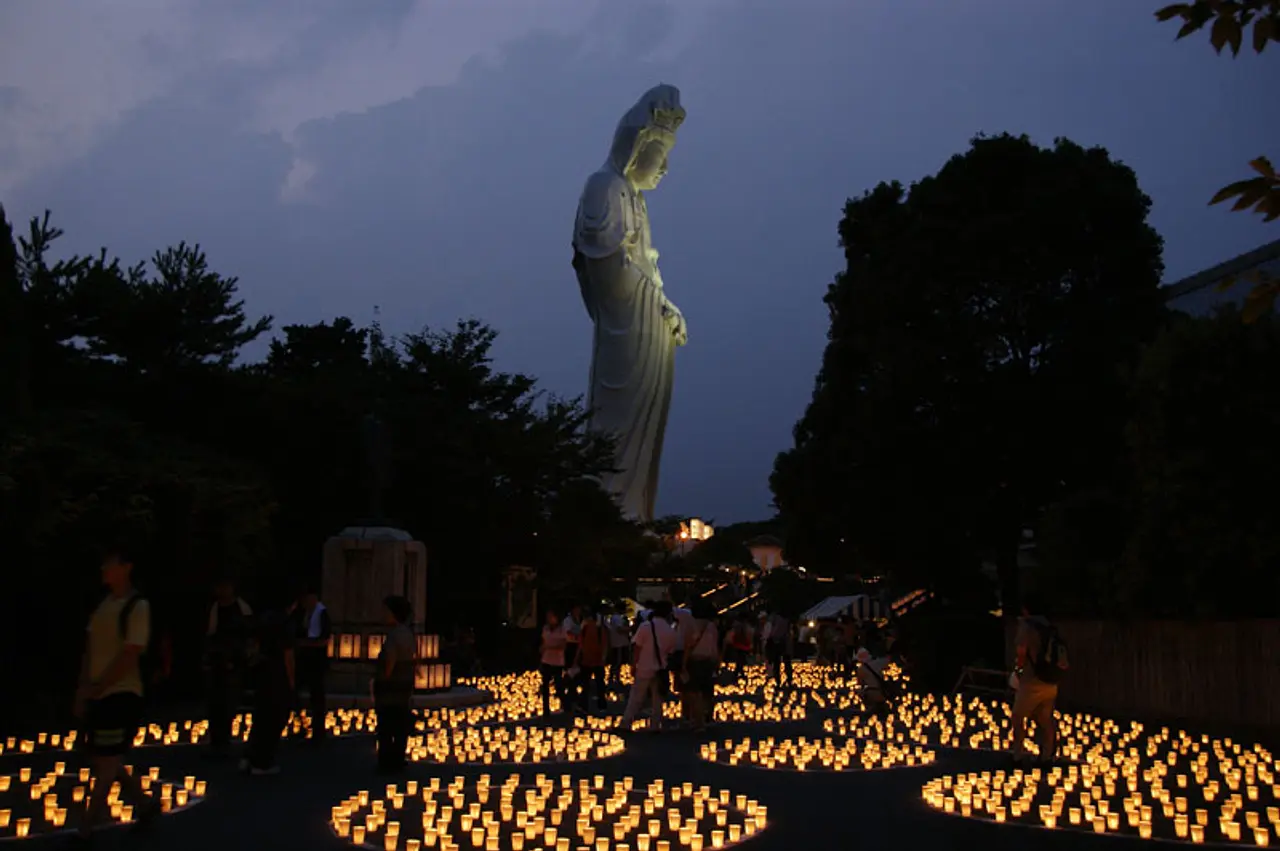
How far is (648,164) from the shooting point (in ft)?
118

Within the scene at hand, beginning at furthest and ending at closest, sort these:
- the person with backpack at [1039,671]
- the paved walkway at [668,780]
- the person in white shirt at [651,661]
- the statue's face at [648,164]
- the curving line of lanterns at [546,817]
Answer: the statue's face at [648,164]
the person in white shirt at [651,661]
the person with backpack at [1039,671]
the paved walkway at [668,780]
the curving line of lanterns at [546,817]

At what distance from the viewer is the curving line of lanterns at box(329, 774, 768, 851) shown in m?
7.39

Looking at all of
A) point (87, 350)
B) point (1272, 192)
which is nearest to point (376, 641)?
point (87, 350)

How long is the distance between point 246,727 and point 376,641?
11.0 feet

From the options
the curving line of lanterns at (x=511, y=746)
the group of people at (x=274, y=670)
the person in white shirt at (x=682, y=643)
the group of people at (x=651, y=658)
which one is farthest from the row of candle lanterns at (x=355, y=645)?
the group of people at (x=274, y=670)

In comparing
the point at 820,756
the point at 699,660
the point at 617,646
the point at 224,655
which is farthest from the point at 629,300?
the point at 224,655

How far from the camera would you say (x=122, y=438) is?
15.4 meters

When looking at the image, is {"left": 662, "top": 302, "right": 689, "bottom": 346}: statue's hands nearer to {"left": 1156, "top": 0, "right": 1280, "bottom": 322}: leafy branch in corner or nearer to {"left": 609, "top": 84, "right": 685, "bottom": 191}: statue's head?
{"left": 609, "top": 84, "right": 685, "bottom": 191}: statue's head

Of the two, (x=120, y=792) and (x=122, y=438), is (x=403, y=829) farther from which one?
(x=122, y=438)

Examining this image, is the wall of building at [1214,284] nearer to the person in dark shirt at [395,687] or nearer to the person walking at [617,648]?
the person walking at [617,648]

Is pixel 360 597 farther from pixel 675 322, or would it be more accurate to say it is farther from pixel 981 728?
pixel 675 322

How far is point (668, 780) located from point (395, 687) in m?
2.24

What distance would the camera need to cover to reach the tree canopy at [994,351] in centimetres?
2145

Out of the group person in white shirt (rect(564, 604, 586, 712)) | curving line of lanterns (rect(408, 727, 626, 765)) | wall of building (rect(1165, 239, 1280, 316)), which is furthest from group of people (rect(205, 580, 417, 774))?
wall of building (rect(1165, 239, 1280, 316))
